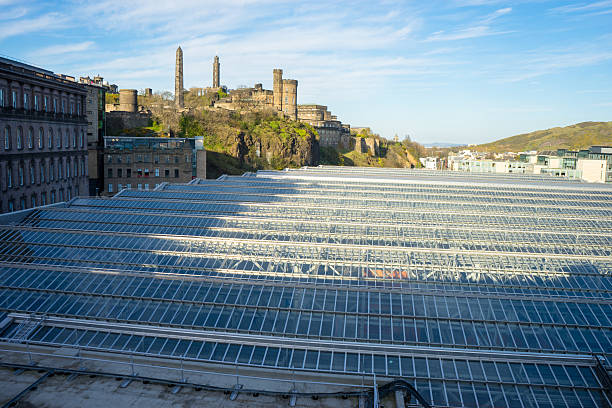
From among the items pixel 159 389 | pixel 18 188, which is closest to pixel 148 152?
pixel 18 188

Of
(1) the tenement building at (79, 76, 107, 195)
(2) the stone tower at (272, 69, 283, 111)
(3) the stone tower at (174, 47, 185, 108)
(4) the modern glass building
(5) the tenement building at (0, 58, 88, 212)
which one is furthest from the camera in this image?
(2) the stone tower at (272, 69, 283, 111)

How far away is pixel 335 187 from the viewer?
53.5m

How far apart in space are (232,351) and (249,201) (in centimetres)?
2907

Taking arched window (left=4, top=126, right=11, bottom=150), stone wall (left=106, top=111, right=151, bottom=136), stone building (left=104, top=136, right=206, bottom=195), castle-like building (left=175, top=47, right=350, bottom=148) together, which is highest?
castle-like building (left=175, top=47, right=350, bottom=148)

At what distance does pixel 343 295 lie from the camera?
67.5 feet

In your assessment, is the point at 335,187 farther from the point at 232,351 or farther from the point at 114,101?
the point at 114,101

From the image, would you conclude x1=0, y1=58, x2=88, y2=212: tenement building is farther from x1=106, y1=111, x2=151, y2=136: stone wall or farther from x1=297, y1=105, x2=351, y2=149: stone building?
x1=297, y1=105, x2=351, y2=149: stone building

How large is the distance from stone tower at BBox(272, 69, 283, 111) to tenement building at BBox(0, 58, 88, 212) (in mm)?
96474

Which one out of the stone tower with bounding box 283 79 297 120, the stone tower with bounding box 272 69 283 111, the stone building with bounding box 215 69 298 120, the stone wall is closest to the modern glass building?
the stone wall

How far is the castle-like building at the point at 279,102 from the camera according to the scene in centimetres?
13250

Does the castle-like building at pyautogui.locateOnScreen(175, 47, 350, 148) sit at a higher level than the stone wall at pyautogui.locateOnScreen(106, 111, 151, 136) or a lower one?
higher

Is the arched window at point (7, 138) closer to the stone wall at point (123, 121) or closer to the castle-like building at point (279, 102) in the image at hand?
the stone wall at point (123, 121)

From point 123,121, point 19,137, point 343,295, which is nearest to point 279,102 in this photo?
point 123,121

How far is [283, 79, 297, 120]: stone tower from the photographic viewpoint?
152 meters
